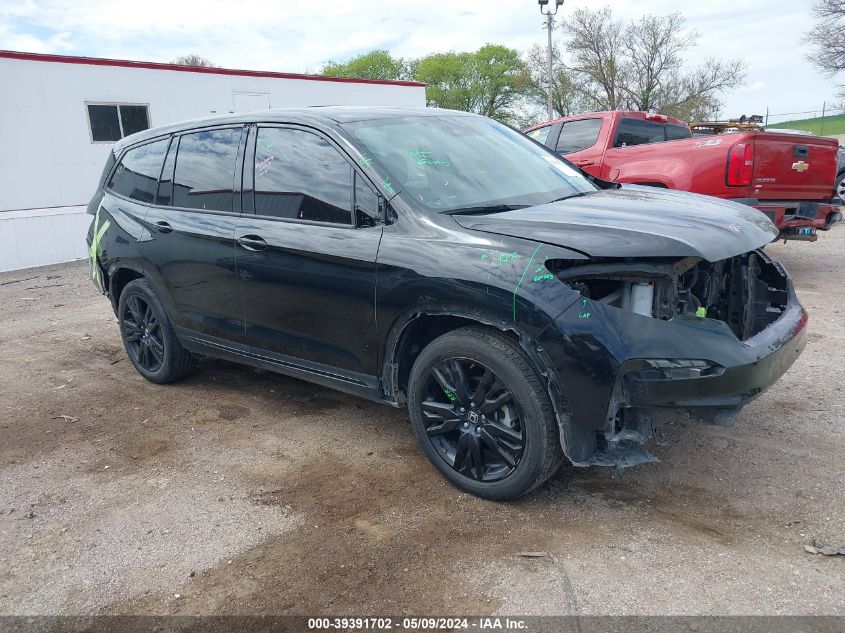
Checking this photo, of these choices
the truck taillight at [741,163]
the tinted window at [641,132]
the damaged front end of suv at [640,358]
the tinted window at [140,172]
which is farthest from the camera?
the tinted window at [641,132]

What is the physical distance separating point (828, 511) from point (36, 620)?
11.0ft

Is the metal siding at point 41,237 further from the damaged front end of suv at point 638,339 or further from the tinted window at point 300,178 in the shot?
the damaged front end of suv at point 638,339

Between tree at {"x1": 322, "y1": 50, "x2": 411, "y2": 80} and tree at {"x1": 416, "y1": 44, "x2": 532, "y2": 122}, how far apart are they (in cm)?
444

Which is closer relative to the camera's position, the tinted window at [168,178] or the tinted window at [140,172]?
the tinted window at [168,178]

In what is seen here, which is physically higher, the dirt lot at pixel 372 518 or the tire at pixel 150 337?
the tire at pixel 150 337

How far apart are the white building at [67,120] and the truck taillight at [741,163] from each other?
11.3 metres

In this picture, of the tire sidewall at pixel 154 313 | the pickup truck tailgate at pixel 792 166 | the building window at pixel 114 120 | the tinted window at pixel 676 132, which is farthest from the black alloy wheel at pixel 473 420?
the building window at pixel 114 120

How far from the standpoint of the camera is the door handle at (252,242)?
12.9ft

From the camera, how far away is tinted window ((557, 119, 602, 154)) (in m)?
9.12

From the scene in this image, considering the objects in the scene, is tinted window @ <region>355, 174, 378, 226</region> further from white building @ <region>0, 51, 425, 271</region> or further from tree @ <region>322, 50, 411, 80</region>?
tree @ <region>322, 50, 411, 80</region>

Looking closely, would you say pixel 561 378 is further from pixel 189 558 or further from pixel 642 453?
pixel 189 558

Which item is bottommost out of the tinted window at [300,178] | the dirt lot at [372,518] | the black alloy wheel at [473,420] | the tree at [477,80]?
the dirt lot at [372,518]

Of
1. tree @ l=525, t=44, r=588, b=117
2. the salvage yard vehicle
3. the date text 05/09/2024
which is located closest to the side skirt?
the salvage yard vehicle

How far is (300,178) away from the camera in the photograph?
3.83 metres
